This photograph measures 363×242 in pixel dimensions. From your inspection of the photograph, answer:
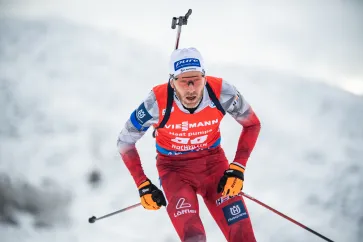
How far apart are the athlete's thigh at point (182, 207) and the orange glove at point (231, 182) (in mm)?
329

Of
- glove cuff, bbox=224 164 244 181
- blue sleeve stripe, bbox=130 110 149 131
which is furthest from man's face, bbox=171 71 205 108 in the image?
glove cuff, bbox=224 164 244 181

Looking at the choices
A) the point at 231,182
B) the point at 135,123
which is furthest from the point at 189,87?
the point at 231,182

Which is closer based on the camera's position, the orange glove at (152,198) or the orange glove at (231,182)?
the orange glove at (231,182)

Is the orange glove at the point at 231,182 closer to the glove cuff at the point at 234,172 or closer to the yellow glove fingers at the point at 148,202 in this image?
the glove cuff at the point at 234,172

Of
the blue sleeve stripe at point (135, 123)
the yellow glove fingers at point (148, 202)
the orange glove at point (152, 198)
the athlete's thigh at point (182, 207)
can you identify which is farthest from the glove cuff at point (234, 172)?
the blue sleeve stripe at point (135, 123)

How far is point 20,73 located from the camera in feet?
31.5

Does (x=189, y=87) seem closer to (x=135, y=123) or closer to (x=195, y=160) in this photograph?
(x=135, y=123)

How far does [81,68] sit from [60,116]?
5.86ft

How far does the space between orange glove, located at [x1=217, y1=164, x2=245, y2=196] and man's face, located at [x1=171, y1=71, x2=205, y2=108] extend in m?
0.86

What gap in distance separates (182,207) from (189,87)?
124cm

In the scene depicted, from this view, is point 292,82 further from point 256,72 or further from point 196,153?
point 196,153

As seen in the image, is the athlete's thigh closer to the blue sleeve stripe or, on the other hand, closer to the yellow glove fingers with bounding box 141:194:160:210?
the yellow glove fingers with bounding box 141:194:160:210

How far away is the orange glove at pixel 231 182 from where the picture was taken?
3.60m

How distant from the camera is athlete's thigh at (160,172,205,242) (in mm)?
3326
